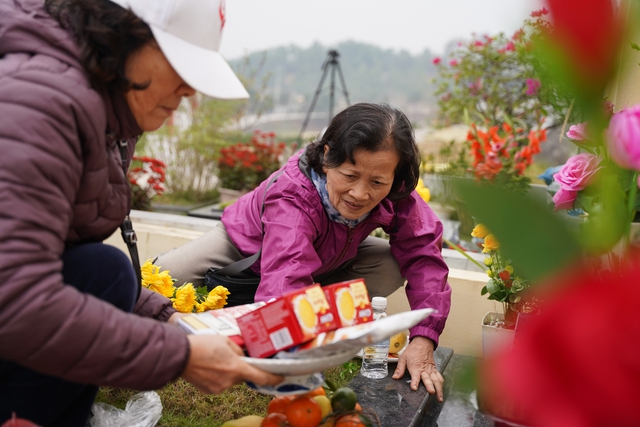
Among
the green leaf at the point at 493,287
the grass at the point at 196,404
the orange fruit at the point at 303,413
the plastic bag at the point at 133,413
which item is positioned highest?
the orange fruit at the point at 303,413

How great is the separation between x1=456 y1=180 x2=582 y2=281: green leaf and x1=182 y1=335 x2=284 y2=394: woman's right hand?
96 cm

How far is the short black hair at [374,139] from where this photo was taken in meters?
2.36

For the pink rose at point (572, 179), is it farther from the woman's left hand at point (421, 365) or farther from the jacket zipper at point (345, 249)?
the jacket zipper at point (345, 249)

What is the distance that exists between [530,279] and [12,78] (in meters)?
1.09

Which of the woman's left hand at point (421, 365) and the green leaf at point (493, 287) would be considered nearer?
the woman's left hand at point (421, 365)

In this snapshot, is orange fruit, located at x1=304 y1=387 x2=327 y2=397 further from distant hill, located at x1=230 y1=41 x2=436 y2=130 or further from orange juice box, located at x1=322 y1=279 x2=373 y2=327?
distant hill, located at x1=230 y1=41 x2=436 y2=130

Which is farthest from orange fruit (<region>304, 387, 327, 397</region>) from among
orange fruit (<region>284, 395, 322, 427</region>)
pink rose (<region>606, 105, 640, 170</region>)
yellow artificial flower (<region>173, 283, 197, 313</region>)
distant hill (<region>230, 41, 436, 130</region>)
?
distant hill (<region>230, 41, 436, 130</region>)

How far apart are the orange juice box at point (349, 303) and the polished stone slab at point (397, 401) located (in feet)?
2.13

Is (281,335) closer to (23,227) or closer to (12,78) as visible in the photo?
(23,227)

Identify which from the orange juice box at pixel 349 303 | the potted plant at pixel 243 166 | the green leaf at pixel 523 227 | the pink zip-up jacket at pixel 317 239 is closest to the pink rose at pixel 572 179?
the orange juice box at pixel 349 303

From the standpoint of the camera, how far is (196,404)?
228 centimetres

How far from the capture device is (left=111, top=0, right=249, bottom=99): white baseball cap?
1.35m

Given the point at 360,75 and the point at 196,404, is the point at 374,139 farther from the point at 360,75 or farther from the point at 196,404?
the point at 360,75

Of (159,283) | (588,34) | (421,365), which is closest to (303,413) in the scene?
(421,365)
